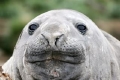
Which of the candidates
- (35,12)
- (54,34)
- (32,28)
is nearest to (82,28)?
(32,28)

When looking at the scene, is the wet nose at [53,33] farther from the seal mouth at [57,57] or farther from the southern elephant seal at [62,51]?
the seal mouth at [57,57]

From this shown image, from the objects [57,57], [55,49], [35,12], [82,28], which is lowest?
[57,57]

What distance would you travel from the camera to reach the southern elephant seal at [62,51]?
26.5 feet

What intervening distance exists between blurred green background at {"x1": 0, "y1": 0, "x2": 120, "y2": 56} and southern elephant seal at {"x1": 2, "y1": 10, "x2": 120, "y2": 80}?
2327cm

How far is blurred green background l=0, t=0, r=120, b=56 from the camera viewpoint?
3394 cm

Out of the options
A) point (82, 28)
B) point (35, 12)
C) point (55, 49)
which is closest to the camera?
point (55, 49)

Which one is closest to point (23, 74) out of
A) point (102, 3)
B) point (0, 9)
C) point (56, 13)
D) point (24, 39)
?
point (24, 39)

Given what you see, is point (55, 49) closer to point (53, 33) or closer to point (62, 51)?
point (62, 51)

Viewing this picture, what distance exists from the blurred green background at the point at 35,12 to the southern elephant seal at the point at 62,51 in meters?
23.3

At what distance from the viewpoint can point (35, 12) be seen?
36.4 meters

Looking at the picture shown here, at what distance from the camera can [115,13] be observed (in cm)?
4419

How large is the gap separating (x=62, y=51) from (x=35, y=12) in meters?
28.5

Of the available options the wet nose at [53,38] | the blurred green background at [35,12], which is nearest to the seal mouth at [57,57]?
the wet nose at [53,38]

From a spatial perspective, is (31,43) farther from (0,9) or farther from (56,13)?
(0,9)
